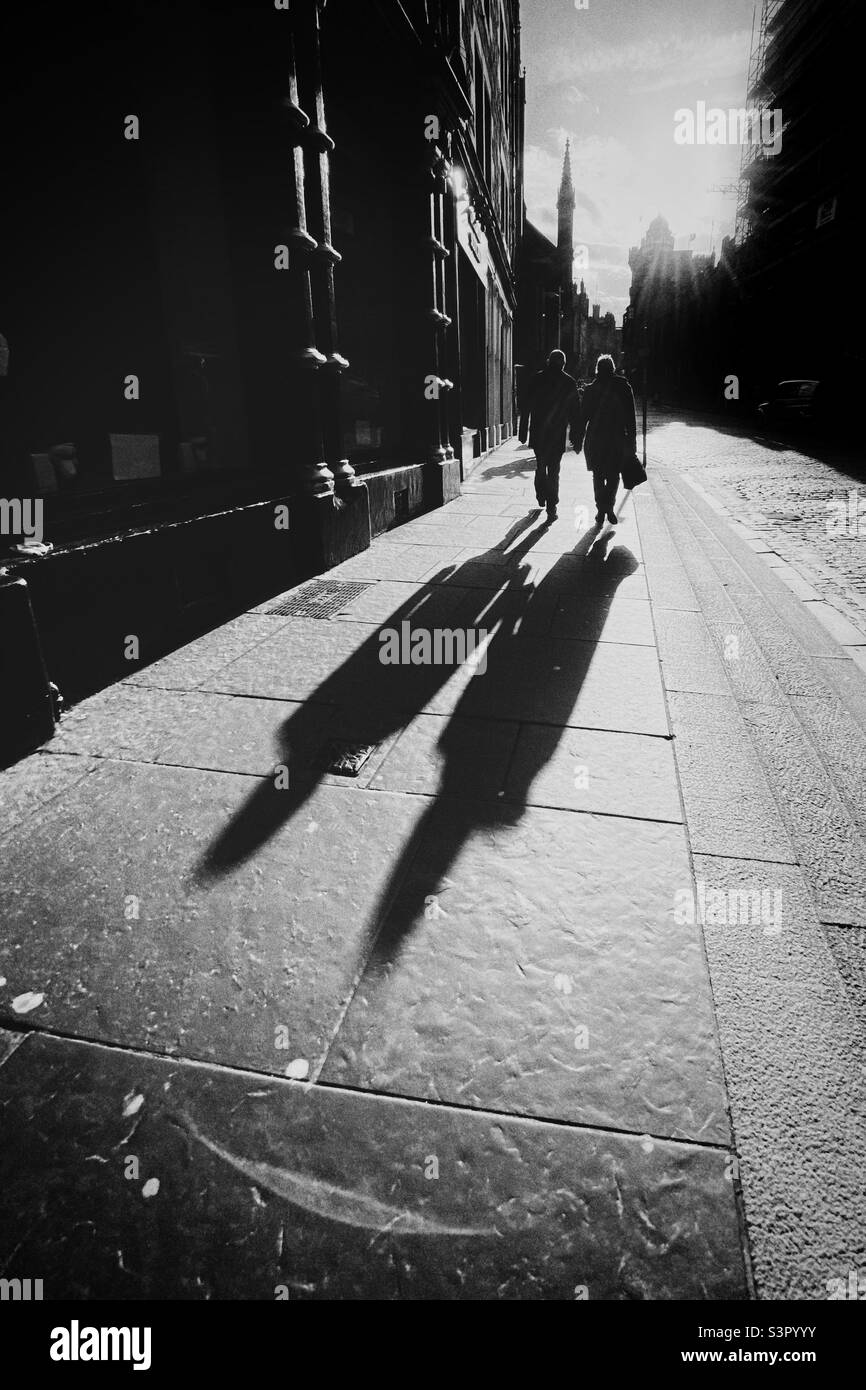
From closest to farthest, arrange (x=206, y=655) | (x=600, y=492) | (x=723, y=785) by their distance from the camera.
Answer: (x=723, y=785)
(x=206, y=655)
(x=600, y=492)

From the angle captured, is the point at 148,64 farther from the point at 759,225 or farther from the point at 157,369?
the point at 759,225

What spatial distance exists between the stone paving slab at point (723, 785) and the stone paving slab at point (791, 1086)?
0.23 metres

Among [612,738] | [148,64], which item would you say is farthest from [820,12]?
[612,738]

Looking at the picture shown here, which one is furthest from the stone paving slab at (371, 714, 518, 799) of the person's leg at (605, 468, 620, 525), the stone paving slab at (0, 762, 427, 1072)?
the person's leg at (605, 468, 620, 525)

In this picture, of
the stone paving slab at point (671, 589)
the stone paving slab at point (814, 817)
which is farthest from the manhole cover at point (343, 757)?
the stone paving slab at point (671, 589)

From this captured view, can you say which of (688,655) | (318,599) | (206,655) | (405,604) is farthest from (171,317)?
(688,655)

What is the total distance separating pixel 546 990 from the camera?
78.4 inches

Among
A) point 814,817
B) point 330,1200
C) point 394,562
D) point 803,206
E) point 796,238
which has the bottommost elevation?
point 330,1200

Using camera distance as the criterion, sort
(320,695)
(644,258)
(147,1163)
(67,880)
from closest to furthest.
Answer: (147,1163), (67,880), (320,695), (644,258)

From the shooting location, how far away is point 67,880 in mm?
2480

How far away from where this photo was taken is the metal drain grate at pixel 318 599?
5.60 m

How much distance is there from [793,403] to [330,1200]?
28.8m

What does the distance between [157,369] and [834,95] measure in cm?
4372

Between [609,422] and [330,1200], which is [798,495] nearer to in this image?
[609,422]
